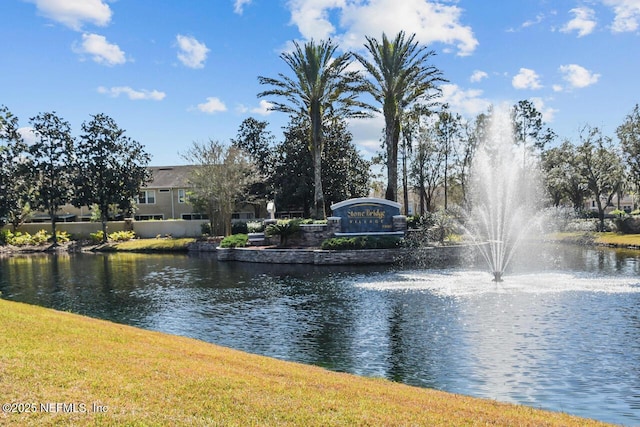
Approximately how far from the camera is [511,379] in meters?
10.8

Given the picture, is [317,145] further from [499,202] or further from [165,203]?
[165,203]

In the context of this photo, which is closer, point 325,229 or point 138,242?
point 325,229

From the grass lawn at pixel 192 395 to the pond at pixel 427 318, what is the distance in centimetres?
253

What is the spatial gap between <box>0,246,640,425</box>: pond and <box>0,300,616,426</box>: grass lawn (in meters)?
2.53

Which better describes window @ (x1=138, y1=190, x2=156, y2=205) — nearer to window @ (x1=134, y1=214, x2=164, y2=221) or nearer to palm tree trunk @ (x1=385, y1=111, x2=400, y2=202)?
window @ (x1=134, y1=214, x2=164, y2=221)

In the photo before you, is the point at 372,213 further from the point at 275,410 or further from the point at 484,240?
the point at 275,410

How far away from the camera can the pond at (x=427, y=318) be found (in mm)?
10812

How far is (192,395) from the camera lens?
7199mm

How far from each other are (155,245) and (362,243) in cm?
2753

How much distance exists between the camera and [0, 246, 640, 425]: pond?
35.5 feet

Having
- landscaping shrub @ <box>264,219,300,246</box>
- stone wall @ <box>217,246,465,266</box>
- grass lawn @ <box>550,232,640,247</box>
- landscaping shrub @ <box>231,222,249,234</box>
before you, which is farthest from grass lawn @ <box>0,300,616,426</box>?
landscaping shrub @ <box>231,222,249,234</box>

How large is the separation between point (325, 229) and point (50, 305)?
21.6 meters

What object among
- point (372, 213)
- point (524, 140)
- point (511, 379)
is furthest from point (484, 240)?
point (511, 379)

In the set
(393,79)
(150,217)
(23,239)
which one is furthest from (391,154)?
(23,239)
